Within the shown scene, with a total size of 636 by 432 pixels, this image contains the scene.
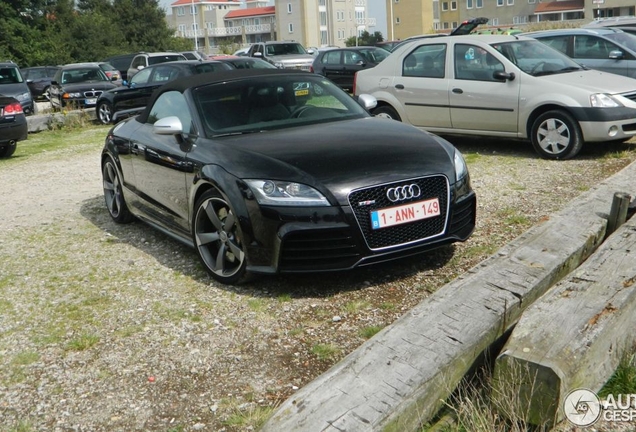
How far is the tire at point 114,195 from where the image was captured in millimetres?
7785

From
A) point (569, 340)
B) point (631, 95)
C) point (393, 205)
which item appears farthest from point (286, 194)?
point (631, 95)

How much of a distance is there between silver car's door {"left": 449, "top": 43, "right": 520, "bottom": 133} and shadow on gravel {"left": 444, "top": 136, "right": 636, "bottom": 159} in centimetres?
42

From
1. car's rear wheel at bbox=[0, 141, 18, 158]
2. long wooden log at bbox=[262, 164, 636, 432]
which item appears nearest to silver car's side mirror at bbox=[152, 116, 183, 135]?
long wooden log at bbox=[262, 164, 636, 432]

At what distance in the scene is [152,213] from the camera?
6.87 m

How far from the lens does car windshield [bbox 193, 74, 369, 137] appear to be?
20.5ft

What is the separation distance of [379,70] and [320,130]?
6.11 metres

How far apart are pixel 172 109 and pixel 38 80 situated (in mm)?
28382

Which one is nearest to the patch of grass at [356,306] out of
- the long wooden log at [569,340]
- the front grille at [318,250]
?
the front grille at [318,250]

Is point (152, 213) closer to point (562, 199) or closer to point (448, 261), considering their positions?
point (448, 261)

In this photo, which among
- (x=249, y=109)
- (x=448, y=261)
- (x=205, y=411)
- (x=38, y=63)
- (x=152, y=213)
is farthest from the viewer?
(x=38, y=63)

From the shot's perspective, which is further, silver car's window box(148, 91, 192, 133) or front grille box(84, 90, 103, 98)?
front grille box(84, 90, 103, 98)

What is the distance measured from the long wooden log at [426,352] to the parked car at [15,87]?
17.8m

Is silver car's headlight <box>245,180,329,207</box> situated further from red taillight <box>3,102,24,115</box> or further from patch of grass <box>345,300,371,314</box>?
red taillight <box>3,102,24,115</box>

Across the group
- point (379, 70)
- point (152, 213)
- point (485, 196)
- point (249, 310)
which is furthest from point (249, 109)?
point (379, 70)
